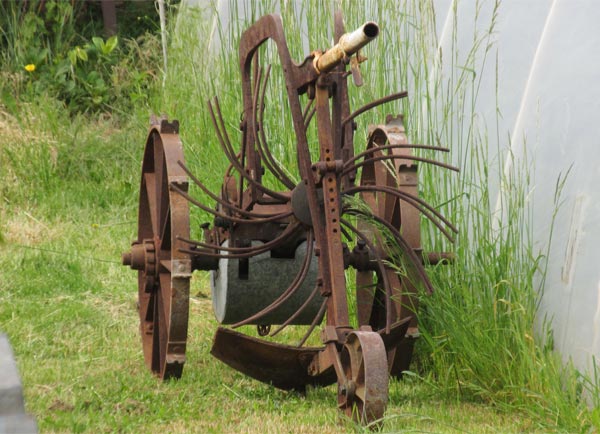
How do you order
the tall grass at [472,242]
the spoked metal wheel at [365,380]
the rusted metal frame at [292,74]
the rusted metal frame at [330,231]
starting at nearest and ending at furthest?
the spoked metal wheel at [365,380], the rusted metal frame at [330,231], the rusted metal frame at [292,74], the tall grass at [472,242]

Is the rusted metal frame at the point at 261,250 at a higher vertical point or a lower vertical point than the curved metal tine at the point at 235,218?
lower

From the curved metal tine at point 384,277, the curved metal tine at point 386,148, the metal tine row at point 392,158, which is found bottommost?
the curved metal tine at point 384,277

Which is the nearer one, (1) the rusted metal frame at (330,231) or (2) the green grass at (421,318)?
(1) the rusted metal frame at (330,231)

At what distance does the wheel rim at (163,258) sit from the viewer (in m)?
4.27

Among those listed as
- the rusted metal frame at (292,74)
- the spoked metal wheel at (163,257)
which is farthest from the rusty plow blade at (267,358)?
the rusted metal frame at (292,74)

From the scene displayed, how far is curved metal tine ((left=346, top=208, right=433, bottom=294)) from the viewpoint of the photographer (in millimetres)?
4070

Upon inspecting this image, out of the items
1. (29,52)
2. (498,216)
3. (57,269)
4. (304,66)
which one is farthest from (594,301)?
(29,52)

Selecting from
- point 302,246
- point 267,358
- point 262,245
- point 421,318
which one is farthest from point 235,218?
point 421,318

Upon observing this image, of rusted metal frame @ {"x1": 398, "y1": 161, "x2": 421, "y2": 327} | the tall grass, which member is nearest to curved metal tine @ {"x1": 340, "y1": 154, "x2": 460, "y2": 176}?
rusted metal frame @ {"x1": 398, "y1": 161, "x2": 421, "y2": 327}

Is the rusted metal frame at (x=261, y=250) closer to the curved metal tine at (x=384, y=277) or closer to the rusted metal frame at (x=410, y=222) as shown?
the curved metal tine at (x=384, y=277)

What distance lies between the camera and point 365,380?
3.53m

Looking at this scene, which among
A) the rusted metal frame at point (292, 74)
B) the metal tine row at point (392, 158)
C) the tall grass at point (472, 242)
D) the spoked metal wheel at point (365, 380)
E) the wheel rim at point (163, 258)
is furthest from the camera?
the wheel rim at point (163, 258)

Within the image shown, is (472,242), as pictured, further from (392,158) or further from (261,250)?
(261,250)

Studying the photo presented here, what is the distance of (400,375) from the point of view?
4.54m
